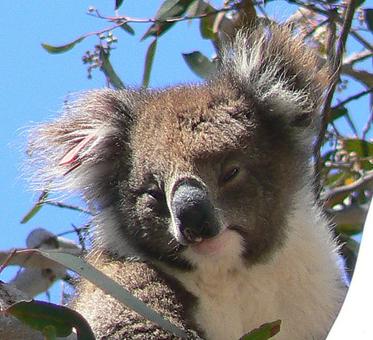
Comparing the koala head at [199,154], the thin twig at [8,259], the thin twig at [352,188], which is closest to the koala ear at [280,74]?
the koala head at [199,154]

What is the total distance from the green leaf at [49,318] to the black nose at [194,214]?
55 cm

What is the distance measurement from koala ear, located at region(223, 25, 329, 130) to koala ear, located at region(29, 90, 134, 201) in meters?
0.41

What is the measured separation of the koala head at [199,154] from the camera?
9.53 ft

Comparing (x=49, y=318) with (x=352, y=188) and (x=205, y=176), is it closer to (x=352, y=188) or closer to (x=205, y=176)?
(x=205, y=176)

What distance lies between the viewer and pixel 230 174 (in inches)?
116

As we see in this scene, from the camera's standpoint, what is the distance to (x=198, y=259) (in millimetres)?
2906

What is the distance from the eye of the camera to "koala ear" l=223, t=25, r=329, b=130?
3254 millimetres

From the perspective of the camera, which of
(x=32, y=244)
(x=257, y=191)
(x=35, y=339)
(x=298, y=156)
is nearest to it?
(x=35, y=339)

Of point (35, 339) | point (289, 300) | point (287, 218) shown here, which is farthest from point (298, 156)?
point (35, 339)

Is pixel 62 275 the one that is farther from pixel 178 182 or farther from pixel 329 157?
pixel 178 182

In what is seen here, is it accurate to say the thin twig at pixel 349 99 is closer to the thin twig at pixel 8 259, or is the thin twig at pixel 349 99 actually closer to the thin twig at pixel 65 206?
the thin twig at pixel 65 206

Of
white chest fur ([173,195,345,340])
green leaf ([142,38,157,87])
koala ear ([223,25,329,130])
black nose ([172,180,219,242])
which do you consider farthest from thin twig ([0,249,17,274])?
green leaf ([142,38,157,87])

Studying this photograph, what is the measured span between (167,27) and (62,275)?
1.12 m

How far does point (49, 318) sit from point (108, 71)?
1791 millimetres
